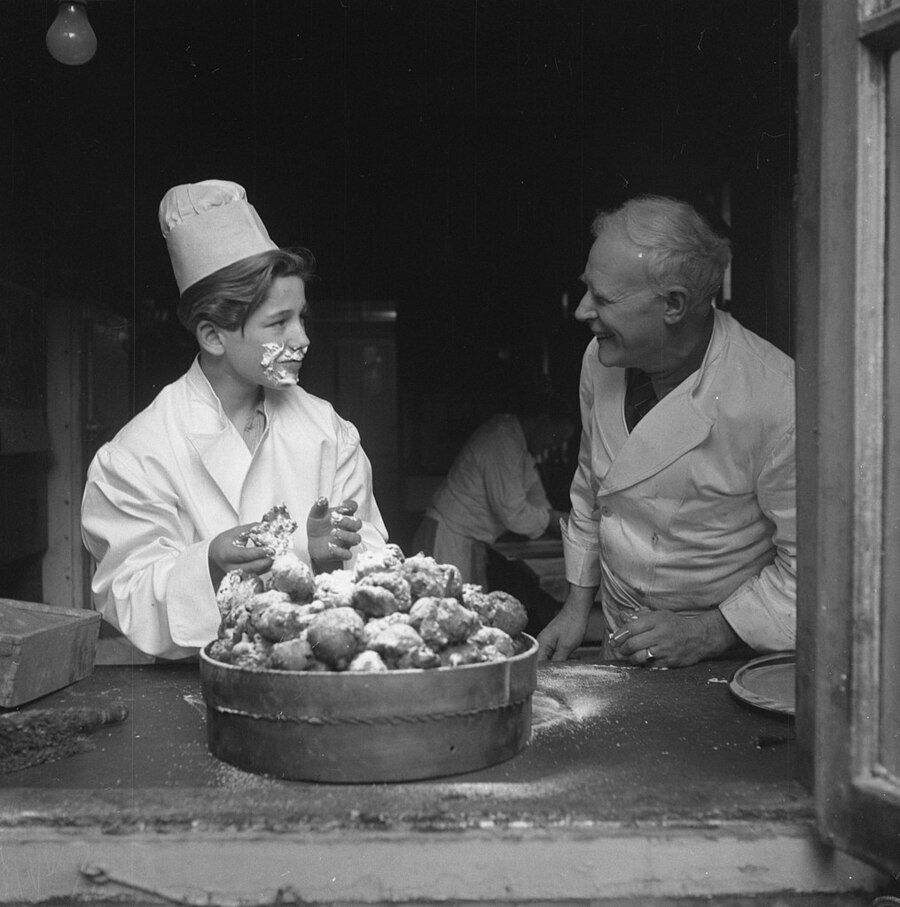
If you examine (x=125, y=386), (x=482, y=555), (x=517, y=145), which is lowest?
(x=482, y=555)

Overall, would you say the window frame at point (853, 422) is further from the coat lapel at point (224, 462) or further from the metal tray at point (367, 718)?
the coat lapel at point (224, 462)

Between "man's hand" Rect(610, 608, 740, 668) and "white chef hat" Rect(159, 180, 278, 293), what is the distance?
1266 mm

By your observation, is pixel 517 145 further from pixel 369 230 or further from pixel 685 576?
pixel 685 576

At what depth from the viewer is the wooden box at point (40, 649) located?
1.88 m

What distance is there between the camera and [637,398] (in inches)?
116

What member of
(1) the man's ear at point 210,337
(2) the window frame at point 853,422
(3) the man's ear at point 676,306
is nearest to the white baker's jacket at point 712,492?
(3) the man's ear at point 676,306

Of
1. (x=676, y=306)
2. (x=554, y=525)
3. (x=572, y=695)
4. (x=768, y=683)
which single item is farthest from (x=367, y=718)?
(x=554, y=525)

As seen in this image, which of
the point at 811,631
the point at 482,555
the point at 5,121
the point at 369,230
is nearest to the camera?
the point at 811,631

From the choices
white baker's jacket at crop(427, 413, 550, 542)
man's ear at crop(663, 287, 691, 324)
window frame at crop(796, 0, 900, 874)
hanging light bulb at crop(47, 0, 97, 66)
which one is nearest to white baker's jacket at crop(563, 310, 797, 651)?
man's ear at crop(663, 287, 691, 324)

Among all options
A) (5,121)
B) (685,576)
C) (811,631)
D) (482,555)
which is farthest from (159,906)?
(482,555)

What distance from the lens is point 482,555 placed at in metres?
6.25

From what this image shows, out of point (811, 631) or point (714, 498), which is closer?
point (811, 631)

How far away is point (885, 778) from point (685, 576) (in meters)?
1.49

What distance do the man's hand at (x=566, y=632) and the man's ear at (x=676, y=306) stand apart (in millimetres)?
863
